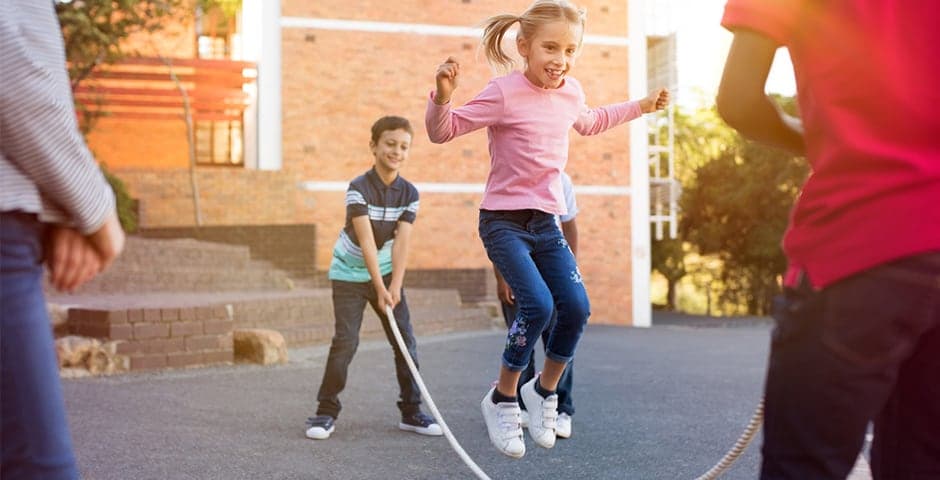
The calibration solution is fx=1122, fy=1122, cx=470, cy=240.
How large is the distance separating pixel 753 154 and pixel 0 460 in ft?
106

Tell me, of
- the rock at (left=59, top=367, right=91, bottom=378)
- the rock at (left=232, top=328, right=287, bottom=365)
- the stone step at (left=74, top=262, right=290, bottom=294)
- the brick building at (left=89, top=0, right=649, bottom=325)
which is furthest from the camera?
the brick building at (left=89, top=0, right=649, bottom=325)

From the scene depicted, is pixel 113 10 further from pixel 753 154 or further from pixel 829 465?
pixel 753 154

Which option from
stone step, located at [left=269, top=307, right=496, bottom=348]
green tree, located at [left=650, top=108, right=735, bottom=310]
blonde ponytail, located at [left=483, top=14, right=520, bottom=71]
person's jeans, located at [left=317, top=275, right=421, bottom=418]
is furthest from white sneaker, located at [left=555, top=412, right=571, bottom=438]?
green tree, located at [left=650, top=108, right=735, bottom=310]

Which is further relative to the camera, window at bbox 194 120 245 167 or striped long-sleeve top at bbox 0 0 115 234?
window at bbox 194 120 245 167

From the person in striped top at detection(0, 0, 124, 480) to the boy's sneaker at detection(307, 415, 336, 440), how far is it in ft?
14.2

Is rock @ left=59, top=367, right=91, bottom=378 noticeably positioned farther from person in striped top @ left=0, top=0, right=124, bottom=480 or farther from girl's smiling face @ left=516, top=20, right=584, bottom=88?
person in striped top @ left=0, top=0, right=124, bottom=480

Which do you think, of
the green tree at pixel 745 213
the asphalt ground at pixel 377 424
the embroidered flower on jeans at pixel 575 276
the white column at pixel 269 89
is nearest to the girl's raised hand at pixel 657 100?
the embroidered flower on jeans at pixel 575 276

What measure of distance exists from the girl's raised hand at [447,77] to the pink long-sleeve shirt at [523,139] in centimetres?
43

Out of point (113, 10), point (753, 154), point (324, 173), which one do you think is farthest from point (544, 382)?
point (753, 154)

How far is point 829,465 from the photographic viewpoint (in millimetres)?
1812

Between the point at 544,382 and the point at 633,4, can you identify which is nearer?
the point at 544,382

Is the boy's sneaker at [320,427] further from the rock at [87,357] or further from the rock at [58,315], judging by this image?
the rock at [58,315]

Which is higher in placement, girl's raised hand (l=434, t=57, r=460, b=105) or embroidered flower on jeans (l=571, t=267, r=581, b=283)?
girl's raised hand (l=434, t=57, r=460, b=105)

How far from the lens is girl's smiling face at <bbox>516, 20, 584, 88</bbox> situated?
15.2ft
